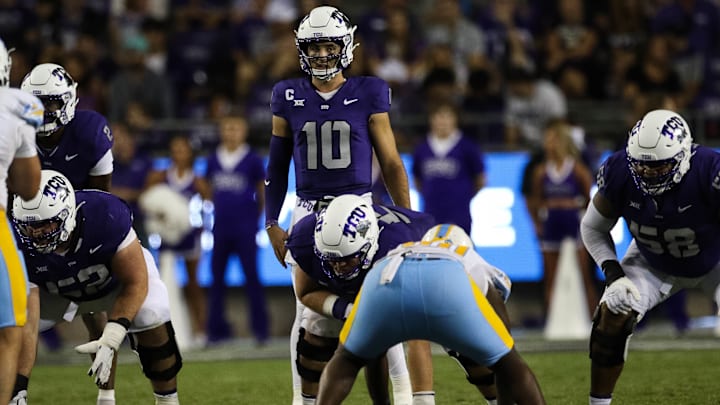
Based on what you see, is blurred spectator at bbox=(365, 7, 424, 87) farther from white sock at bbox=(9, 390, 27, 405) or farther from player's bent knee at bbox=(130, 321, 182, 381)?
white sock at bbox=(9, 390, 27, 405)

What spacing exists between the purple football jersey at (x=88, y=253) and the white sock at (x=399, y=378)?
141cm

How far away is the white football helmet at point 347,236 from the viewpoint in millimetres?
5156

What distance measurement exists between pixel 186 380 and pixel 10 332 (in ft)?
11.3

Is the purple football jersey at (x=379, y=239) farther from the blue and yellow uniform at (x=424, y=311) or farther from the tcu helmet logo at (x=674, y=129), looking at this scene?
the tcu helmet logo at (x=674, y=129)

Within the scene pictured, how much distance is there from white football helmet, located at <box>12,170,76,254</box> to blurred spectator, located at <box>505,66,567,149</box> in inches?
270

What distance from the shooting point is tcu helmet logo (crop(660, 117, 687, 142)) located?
577 cm

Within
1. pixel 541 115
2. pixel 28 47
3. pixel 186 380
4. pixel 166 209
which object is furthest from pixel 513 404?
pixel 28 47

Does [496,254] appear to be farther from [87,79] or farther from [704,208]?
[704,208]

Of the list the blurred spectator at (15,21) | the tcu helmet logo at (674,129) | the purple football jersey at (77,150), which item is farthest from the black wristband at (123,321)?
the blurred spectator at (15,21)

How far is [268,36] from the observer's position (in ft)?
44.6

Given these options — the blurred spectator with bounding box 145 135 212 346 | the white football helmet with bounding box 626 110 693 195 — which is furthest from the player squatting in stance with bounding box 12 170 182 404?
the blurred spectator with bounding box 145 135 212 346

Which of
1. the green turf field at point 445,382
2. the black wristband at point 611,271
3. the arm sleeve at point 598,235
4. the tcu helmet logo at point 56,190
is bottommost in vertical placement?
the green turf field at point 445,382

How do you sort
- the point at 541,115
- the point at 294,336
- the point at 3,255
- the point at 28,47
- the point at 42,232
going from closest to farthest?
the point at 3,255 < the point at 42,232 < the point at 294,336 < the point at 541,115 < the point at 28,47

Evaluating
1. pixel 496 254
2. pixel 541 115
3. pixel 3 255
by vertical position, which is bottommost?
pixel 496 254
